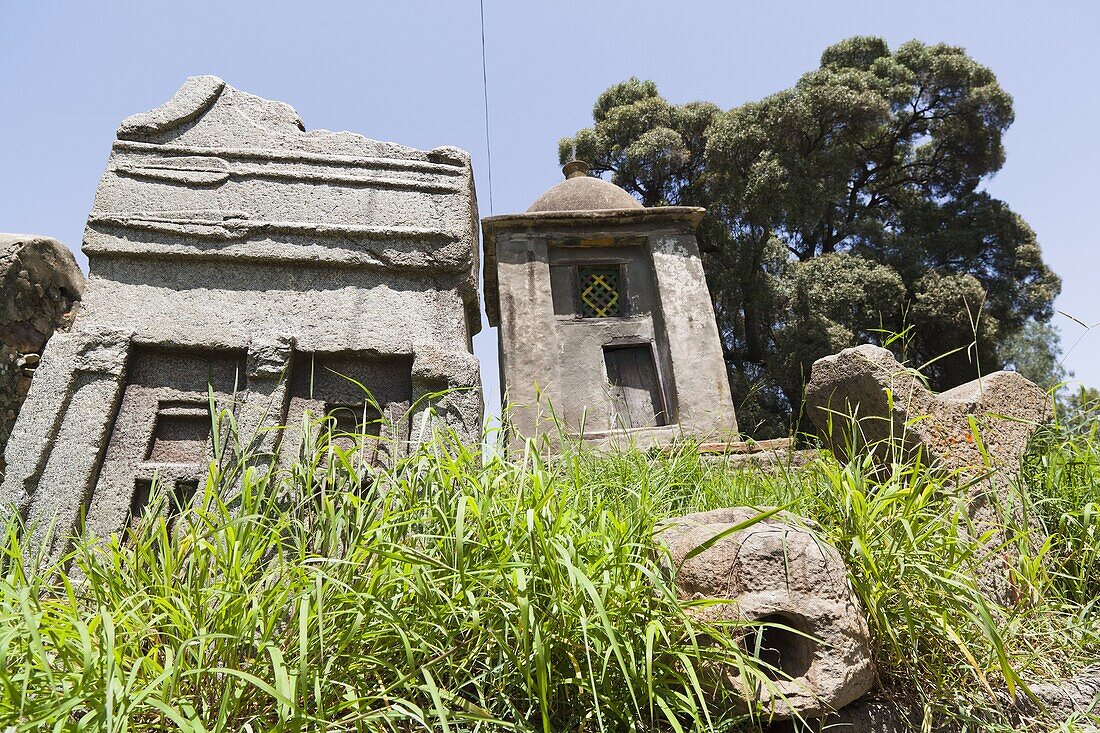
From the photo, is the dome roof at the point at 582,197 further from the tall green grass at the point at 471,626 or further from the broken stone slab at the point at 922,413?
the tall green grass at the point at 471,626

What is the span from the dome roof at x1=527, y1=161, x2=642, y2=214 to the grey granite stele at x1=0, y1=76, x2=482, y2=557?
4.72m

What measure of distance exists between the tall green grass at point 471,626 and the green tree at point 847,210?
9454 millimetres

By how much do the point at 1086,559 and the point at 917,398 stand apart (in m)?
0.74

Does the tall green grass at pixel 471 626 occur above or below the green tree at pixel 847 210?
below

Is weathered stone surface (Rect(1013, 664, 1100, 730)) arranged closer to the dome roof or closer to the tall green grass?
the tall green grass

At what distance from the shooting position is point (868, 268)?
11789 millimetres

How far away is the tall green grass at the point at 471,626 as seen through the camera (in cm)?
162

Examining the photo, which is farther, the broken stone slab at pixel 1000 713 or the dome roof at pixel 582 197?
the dome roof at pixel 582 197

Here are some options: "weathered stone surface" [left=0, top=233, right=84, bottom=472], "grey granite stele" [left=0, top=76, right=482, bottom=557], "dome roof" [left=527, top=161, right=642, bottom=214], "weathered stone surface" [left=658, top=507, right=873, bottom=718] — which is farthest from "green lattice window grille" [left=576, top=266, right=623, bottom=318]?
"weathered stone surface" [left=658, top=507, right=873, bottom=718]

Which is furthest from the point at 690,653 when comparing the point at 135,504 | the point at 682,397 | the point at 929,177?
the point at 929,177

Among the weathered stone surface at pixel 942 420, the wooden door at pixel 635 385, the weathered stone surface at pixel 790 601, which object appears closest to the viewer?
the weathered stone surface at pixel 790 601

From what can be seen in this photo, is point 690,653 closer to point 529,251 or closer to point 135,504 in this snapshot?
point 135,504

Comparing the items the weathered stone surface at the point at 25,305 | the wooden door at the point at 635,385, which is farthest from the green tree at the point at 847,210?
the weathered stone surface at the point at 25,305

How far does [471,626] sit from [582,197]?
25.6 feet
